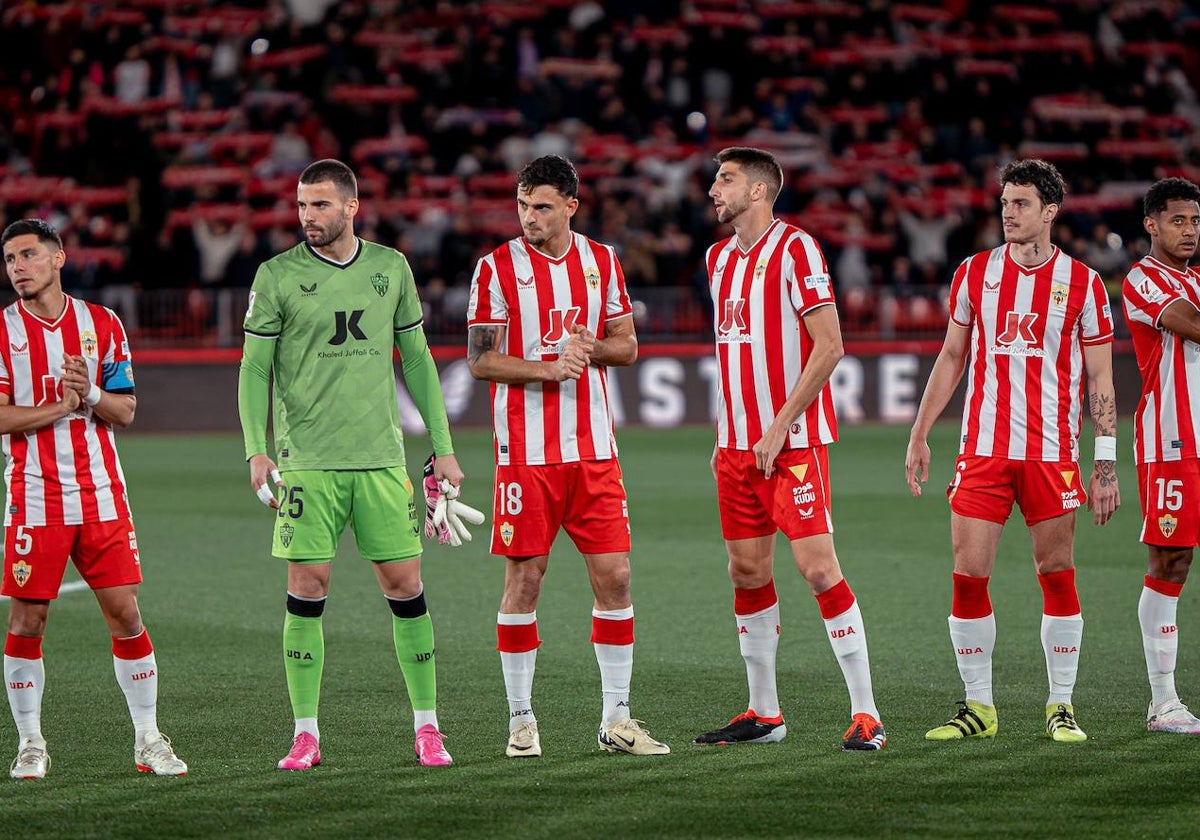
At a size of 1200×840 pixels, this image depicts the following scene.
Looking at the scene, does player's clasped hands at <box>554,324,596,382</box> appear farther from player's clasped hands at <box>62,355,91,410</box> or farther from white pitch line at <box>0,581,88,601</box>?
white pitch line at <box>0,581,88,601</box>

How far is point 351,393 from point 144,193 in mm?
18764

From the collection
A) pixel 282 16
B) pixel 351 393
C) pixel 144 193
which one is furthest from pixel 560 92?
pixel 351 393

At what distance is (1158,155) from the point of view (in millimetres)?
26234

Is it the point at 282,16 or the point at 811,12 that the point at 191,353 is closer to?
the point at 282,16

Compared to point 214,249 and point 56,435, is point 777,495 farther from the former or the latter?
point 214,249

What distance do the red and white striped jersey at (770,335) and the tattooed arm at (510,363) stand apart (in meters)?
0.58

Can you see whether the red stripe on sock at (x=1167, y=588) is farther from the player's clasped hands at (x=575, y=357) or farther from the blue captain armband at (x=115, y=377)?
the blue captain armband at (x=115, y=377)

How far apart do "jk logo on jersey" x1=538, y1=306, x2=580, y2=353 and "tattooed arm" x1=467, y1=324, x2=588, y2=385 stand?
5 centimetres

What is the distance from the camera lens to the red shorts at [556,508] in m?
6.27

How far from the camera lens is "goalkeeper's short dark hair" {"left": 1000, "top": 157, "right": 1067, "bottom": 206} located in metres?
6.43

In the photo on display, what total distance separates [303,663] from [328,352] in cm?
113

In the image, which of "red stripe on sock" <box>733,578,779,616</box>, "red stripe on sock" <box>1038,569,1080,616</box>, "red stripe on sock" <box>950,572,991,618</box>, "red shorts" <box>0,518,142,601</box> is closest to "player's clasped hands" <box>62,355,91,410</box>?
"red shorts" <box>0,518,142,601</box>

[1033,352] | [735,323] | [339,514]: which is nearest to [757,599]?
[735,323]

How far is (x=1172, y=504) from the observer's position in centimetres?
668
